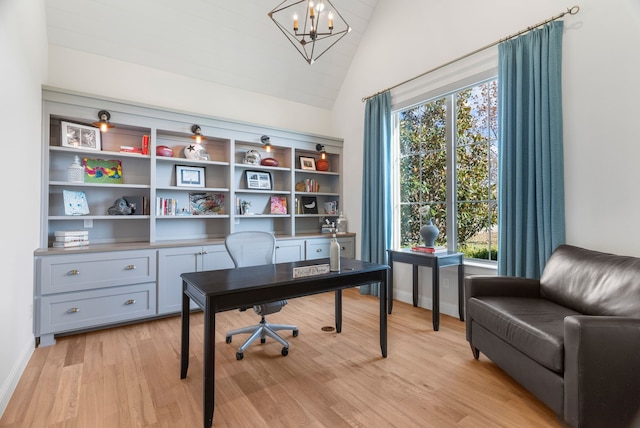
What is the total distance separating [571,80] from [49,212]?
4.87 metres

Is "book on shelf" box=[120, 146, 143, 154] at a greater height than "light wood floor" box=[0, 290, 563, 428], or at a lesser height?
greater

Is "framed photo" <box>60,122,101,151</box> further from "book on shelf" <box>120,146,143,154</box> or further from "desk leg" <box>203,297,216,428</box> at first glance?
"desk leg" <box>203,297,216,428</box>

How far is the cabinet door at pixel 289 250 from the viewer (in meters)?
4.02

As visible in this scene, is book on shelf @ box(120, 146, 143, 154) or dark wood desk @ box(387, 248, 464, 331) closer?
dark wood desk @ box(387, 248, 464, 331)

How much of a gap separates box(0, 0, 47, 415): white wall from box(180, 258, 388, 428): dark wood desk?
1071 mm

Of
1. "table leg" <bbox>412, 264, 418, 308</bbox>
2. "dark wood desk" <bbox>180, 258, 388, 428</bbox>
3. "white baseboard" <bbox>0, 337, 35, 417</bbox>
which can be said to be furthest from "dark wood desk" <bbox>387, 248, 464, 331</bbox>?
"white baseboard" <bbox>0, 337, 35, 417</bbox>

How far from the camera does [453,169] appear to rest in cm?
345

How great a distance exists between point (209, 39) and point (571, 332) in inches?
170

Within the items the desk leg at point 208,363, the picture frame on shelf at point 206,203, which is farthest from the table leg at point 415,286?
the desk leg at point 208,363

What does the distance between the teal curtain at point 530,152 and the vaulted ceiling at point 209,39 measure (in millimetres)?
2453

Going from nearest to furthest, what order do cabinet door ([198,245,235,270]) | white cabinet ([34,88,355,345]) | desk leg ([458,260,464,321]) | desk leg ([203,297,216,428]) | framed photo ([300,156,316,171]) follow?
1. desk leg ([203,297,216,428])
2. white cabinet ([34,88,355,345])
3. desk leg ([458,260,464,321])
4. cabinet door ([198,245,235,270])
5. framed photo ([300,156,316,171])

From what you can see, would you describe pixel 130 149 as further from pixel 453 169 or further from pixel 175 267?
pixel 453 169

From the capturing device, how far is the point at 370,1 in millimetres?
4176

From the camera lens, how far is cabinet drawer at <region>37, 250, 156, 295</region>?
105 inches
